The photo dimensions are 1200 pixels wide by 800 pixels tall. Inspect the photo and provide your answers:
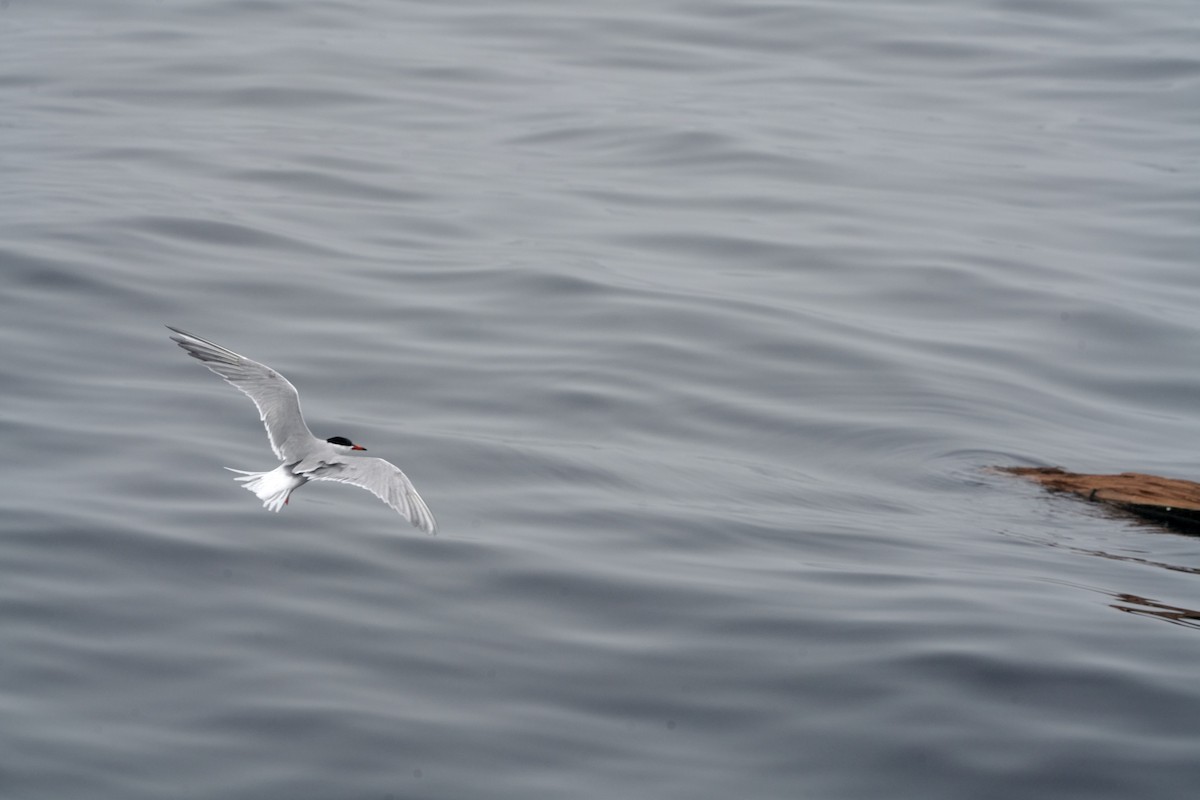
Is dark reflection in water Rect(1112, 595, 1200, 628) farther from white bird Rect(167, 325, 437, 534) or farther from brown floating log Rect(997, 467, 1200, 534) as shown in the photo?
white bird Rect(167, 325, 437, 534)

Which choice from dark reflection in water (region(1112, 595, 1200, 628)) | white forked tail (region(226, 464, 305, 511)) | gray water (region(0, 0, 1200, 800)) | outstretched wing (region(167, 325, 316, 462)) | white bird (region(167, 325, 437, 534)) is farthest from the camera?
dark reflection in water (region(1112, 595, 1200, 628))

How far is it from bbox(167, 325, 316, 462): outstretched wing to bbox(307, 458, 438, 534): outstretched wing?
36 cm

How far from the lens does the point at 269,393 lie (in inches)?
292

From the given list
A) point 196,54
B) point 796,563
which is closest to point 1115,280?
point 796,563

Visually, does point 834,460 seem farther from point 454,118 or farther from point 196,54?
point 196,54

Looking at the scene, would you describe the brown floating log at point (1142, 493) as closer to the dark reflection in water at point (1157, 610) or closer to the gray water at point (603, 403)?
the gray water at point (603, 403)

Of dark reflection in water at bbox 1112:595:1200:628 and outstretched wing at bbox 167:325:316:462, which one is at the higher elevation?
outstretched wing at bbox 167:325:316:462

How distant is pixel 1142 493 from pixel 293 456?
217 inches

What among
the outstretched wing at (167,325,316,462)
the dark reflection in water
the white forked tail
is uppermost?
the outstretched wing at (167,325,316,462)

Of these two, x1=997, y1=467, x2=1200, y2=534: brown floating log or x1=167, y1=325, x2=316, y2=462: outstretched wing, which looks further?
x1=997, y1=467, x2=1200, y2=534: brown floating log

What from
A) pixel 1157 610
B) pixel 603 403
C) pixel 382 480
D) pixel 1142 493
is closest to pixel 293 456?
pixel 382 480

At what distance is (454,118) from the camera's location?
18.8 metres

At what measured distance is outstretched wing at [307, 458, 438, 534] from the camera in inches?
257

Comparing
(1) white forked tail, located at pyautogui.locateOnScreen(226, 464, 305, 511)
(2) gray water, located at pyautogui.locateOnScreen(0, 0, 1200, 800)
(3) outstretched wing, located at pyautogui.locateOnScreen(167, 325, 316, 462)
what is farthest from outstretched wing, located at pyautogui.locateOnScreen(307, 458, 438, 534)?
(2) gray water, located at pyautogui.locateOnScreen(0, 0, 1200, 800)
